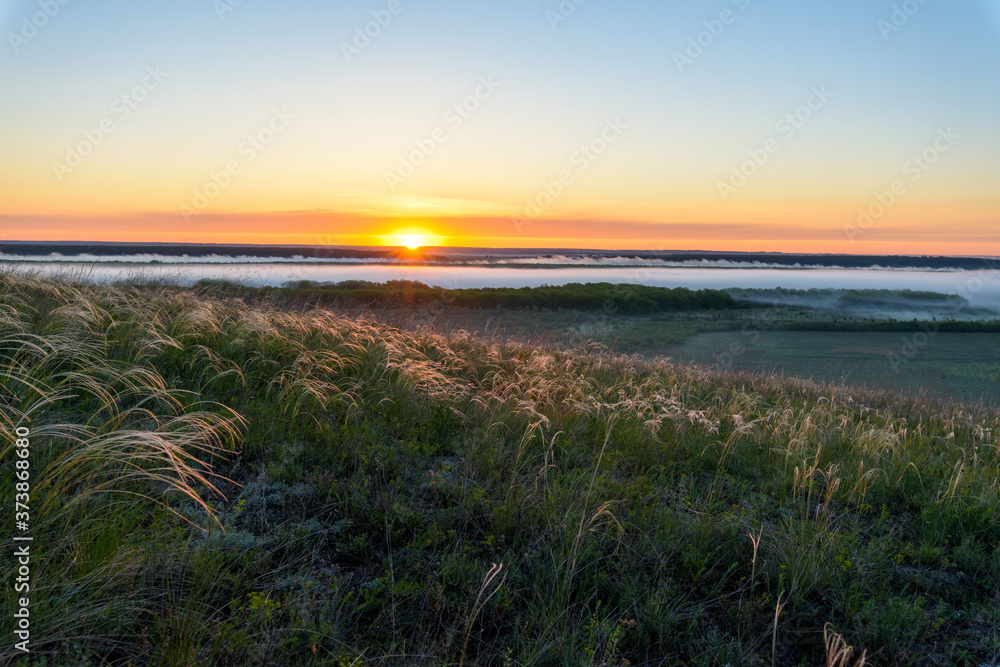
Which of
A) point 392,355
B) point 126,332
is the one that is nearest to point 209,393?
point 126,332

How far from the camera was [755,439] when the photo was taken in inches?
218

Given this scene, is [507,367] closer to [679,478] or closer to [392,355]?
[392,355]

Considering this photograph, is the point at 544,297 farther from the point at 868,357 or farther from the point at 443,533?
the point at 443,533

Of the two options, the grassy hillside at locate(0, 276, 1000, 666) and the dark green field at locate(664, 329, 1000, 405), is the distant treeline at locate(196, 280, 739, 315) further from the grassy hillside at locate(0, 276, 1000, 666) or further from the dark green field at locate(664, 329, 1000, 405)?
the grassy hillside at locate(0, 276, 1000, 666)

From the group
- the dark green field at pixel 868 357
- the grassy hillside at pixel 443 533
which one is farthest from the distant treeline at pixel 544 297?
the grassy hillside at pixel 443 533

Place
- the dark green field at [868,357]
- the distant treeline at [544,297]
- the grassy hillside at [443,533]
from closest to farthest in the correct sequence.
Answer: the grassy hillside at [443,533], the dark green field at [868,357], the distant treeline at [544,297]

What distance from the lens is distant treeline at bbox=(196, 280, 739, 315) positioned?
30875 millimetres

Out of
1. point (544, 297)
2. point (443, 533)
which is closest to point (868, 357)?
point (544, 297)

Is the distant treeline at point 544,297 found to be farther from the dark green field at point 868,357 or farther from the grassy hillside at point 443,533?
the grassy hillside at point 443,533

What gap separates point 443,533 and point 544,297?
1258 inches

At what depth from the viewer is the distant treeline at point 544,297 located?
30.9 m

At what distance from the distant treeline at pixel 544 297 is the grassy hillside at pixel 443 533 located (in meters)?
24.2

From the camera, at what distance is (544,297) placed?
34.8 meters

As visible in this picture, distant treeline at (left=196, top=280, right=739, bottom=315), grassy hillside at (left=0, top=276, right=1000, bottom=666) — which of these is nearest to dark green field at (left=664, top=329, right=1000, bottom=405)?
distant treeline at (left=196, top=280, right=739, bottom=315)
